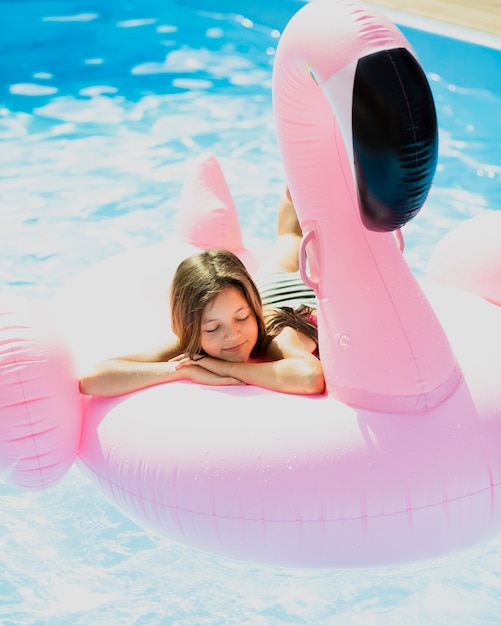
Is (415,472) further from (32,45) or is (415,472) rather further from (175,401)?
(32,45)

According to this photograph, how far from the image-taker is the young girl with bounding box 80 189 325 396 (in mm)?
2070

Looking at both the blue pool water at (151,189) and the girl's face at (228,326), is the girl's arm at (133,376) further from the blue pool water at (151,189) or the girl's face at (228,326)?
the blue pool water at (151,189)

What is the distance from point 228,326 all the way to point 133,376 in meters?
0.23

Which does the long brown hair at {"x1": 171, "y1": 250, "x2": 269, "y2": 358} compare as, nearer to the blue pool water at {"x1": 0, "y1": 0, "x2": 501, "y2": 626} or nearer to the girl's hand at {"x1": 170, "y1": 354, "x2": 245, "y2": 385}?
the girl's hand at {"x1": 170, "y1": 354, "x2": 245, "y2": 385}

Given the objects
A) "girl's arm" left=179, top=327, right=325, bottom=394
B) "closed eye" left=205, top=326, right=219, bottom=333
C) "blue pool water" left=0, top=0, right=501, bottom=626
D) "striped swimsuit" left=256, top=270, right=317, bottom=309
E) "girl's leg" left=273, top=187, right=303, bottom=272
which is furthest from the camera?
"girl's leg" left=273, top=187, right=303, bottom=272

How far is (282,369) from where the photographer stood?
204cm

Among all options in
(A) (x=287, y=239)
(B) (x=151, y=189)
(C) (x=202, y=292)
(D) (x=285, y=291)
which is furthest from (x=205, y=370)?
(B) (x=151, y=189)

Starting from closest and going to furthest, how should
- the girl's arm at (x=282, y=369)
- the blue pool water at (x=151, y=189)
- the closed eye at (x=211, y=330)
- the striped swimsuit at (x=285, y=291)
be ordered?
the girl's arm at (x=282, y=369) → the closed eye at (x=211, y=330) → the blue pool water at (x=151, y=189) → the striped swimsuit at (x=285, y=291)

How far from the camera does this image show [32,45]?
548 centimetres

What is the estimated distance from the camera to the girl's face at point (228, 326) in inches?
82.3

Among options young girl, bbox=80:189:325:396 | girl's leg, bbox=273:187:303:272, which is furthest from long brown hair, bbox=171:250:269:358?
girl's leg, bbox=273:187:303:272

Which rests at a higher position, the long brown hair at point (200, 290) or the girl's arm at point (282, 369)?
the long brown hair at point (200, 290)

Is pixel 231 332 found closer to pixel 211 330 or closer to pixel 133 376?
pixel 211 330

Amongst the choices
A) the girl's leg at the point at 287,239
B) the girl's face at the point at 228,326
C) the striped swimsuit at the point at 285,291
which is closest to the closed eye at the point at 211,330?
the girl's face at the point at 228,326
